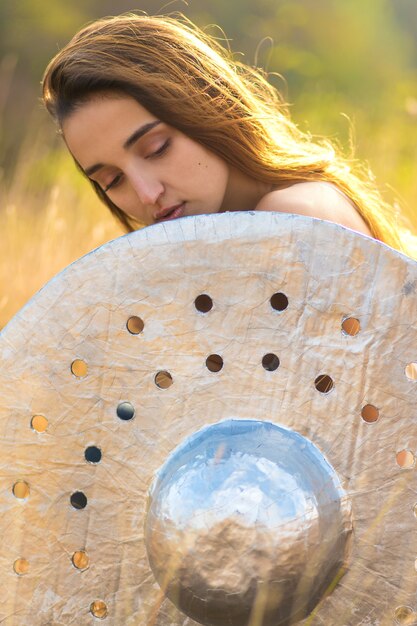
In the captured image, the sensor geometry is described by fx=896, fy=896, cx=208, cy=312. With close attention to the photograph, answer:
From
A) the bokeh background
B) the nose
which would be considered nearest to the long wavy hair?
the nose

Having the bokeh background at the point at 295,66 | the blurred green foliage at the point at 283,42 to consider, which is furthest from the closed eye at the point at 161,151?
the blurred green foliage at the point at 283,42

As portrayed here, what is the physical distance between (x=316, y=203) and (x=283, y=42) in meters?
6.91

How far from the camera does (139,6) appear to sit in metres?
9.52

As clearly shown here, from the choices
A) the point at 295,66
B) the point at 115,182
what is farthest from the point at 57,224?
the point at 295,66

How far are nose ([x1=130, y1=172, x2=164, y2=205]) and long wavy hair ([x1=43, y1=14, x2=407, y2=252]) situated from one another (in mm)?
120

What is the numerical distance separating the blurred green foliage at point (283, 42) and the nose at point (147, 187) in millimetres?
4931

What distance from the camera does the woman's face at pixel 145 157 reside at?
1662mm

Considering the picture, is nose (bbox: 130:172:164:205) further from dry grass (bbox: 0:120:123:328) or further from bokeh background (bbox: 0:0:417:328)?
bokeh background (bbox: 0:0:417:328)

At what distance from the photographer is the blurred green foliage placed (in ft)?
25.5

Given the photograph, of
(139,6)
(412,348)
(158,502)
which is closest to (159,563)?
(158,502)

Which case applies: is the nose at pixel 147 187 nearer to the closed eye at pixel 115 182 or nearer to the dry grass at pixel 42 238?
the closed eye at pixel 115 182

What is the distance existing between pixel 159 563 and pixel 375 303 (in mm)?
472

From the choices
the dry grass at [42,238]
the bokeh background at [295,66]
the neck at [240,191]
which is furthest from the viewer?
the bokeh background at [295,66]

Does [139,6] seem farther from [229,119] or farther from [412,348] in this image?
[412,348]
